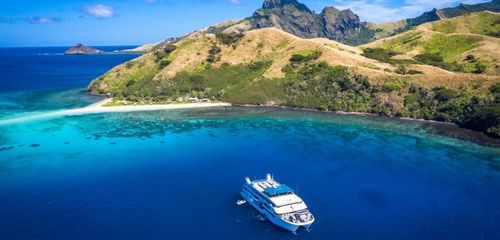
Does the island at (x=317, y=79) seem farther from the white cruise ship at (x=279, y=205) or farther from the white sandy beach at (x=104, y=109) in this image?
the white cruise ship at (x=279, y=205)

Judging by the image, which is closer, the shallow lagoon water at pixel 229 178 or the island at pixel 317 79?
the shallow lagoon water at pixel 229 178

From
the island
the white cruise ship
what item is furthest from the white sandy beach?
the white cruise ship

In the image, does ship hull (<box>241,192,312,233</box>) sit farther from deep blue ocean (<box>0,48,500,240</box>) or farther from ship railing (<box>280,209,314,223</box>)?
deep blue ocean (<box>0,48,500,240</box>)

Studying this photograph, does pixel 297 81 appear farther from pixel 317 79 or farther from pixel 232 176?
pixel 232 176

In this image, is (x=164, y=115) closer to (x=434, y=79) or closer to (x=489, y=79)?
(x=434, y=79)

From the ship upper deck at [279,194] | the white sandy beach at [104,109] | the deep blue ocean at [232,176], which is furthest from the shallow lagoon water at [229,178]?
the white sandy beach at [104,109]

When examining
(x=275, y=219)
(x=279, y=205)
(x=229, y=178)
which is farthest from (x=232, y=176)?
(x=275, y=219)
